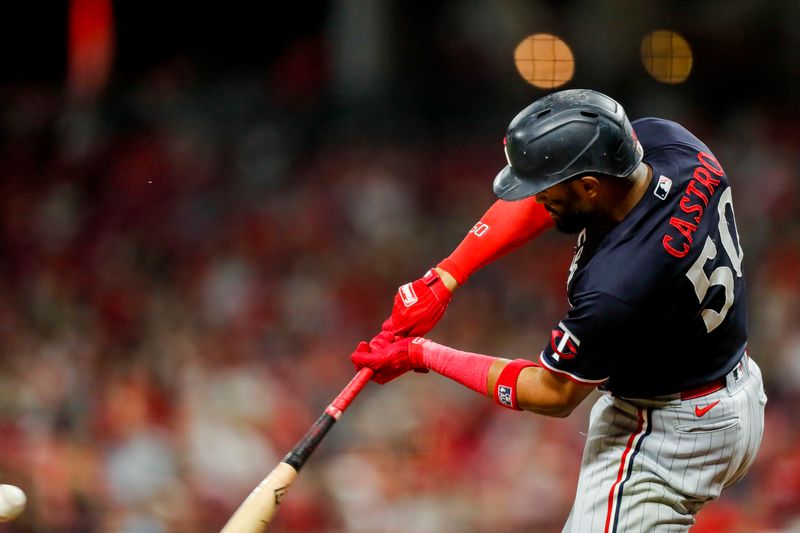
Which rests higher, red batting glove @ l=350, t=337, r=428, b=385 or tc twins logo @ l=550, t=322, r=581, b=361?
red batting glove @ l=350, t=337, r=428, b=385

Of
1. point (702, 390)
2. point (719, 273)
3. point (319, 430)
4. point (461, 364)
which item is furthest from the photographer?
point (319, 430)

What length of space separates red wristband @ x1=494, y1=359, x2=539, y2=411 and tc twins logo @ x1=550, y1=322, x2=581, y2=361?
160 millimetres

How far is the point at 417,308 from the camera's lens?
3.15m

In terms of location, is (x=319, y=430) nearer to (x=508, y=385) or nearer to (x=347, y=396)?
(x=347, y=396)

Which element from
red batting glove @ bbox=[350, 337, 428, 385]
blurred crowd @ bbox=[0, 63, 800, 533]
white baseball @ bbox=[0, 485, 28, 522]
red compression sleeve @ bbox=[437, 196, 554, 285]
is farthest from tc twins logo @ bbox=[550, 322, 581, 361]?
blurred crowd @ bbox=[0, 63, 800, 533]

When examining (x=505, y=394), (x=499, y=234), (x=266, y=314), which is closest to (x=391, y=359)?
(x=505, y=394)

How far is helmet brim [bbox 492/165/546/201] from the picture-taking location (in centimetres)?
264

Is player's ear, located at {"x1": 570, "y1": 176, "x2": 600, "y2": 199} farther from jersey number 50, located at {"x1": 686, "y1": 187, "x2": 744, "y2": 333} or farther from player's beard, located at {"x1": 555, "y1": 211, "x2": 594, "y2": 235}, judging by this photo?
jersey number 50, located at {"x1": 686, "y1": 187, "x2": 744, "y2": 333}

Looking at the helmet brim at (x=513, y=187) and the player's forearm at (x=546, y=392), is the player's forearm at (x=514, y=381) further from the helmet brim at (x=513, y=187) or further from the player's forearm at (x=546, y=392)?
the helmet brim at (x=513, y=187)

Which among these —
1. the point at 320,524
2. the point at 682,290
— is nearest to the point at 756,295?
the point at 320,524

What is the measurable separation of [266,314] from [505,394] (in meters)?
3.88

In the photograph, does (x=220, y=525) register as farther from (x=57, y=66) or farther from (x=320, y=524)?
(x=57, y=66)

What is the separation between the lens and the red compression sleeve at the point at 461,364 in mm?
2834

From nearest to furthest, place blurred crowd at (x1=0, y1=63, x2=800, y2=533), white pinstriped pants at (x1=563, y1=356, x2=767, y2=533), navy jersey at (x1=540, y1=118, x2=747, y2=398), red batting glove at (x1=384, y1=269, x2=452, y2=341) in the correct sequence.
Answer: navy jersey at (x1=540, y1=118, x2=747, y2=398), white pinstriped pants at (x1=563, y1=356, x2=767, y2=533), red batting glove at (x1=384, y1=269, x2=452, y2=341), blurred crowd at (x1=0, y1=63, x2=800, y2=533)
